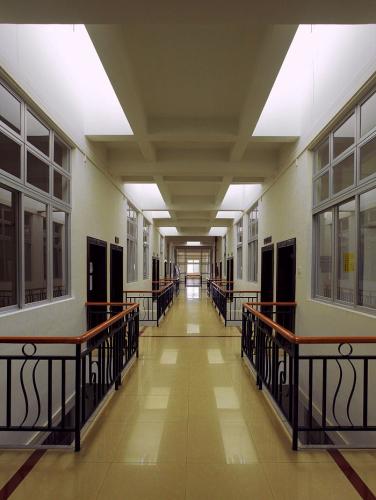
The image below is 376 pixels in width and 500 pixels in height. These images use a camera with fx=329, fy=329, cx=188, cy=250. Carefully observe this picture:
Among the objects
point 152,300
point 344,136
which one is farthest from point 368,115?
point 152,300

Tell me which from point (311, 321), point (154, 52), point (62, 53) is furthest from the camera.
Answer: point (311, 321)

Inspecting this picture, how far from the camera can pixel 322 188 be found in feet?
15.3

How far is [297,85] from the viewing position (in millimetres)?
5277

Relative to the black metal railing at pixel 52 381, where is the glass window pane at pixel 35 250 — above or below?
above

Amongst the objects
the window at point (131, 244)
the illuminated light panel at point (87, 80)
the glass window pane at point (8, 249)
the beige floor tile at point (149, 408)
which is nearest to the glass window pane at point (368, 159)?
the beige floor tile at point (149, 408)

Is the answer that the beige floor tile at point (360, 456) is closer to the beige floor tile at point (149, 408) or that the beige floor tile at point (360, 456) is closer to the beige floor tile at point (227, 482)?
the beige floor tile at point (227, 482)

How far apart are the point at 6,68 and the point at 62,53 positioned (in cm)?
166

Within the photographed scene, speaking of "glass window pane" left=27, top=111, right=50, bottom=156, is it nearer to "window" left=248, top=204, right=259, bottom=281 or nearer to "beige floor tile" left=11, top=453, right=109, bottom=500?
"beige floor tile" left=11, top=453, right=109, bottom=500

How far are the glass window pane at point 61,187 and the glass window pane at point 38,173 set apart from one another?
289 millimetres

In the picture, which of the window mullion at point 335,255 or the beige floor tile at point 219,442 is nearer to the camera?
the beige floor tile at point 219,442

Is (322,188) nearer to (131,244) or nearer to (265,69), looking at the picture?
(265,69)

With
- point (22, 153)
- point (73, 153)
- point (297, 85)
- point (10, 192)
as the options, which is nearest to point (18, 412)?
point (10, 192)

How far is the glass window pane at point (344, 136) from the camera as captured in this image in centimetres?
379

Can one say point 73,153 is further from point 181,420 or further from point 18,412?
point 181,420
